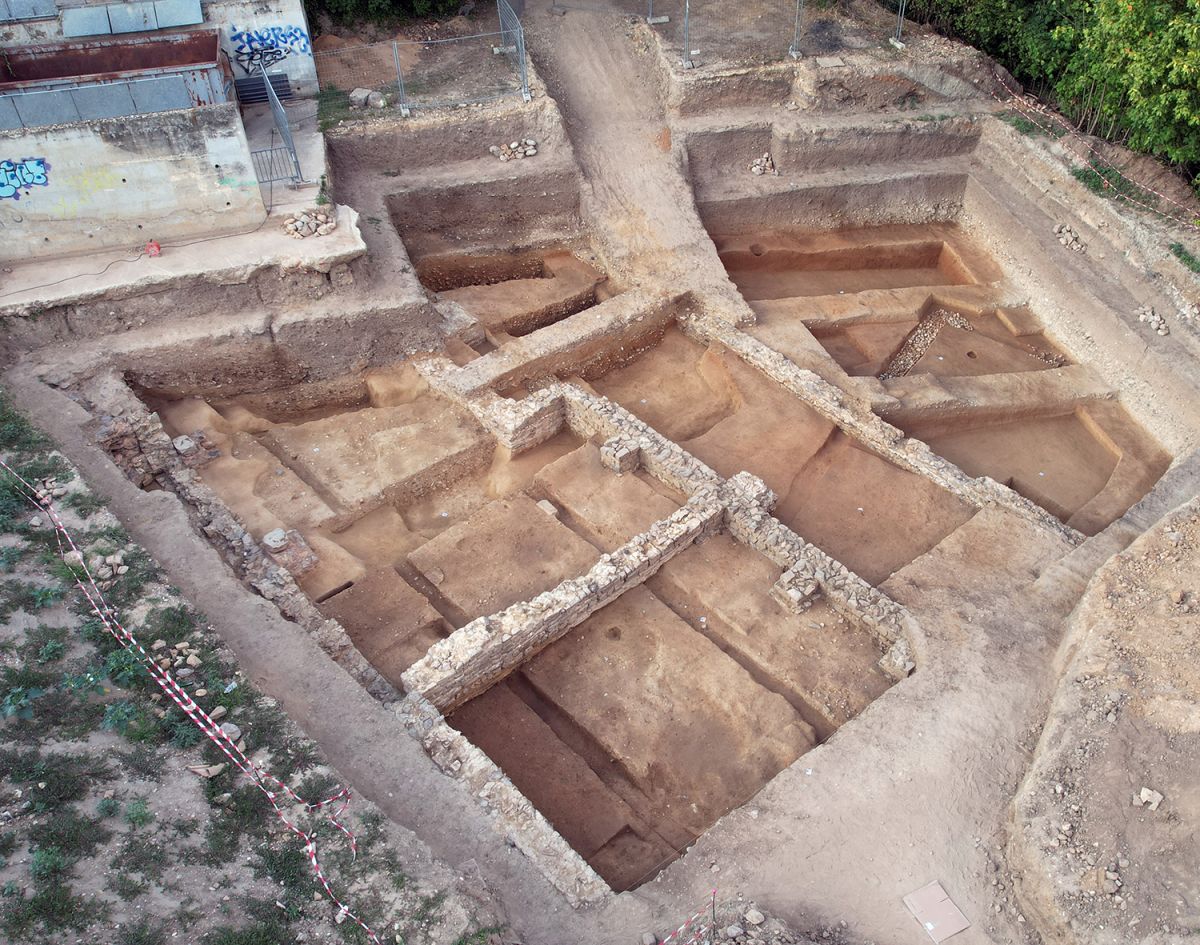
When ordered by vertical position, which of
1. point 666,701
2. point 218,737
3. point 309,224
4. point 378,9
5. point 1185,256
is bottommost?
point 666,701

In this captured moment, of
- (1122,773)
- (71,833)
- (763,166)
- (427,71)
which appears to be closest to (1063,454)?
(1122,773)

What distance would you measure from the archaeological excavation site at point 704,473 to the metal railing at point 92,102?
180 cm

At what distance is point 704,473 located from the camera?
33.8 ft

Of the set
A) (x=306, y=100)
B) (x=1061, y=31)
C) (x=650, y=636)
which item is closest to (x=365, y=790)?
(x=650, y=636)

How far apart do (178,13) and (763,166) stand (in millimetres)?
9400

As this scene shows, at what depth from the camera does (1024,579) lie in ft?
30.3

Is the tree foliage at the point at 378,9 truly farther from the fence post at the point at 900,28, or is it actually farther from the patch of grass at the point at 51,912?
the patch of grass at the point at 51,912

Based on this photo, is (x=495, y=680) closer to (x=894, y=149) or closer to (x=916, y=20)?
(x=894, y=149)

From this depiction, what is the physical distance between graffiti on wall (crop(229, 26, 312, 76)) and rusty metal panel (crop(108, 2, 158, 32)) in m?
1.14

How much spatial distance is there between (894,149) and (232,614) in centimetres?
1299

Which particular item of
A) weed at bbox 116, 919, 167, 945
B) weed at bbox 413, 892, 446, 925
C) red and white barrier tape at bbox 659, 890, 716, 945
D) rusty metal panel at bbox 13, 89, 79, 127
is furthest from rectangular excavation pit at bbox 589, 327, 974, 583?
rusty metal panel at bbox 13, 89, 79, 127

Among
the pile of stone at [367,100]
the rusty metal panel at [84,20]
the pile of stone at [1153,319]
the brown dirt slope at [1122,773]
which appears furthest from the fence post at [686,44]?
the brown dirt slope at [1122,773]

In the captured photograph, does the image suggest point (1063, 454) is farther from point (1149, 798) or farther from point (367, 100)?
point (367, 100)

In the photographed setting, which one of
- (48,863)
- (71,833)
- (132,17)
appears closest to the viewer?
(48,863)
